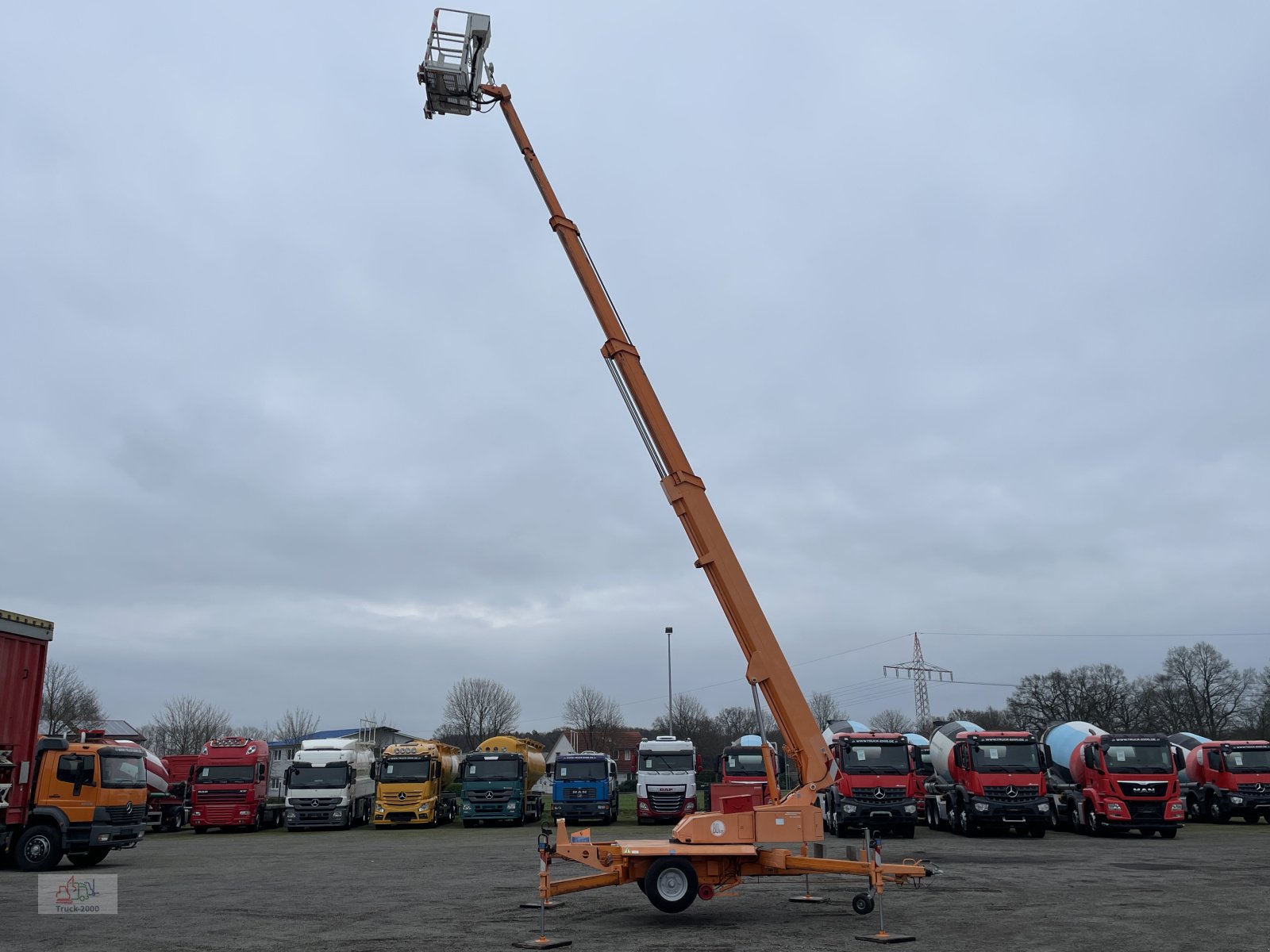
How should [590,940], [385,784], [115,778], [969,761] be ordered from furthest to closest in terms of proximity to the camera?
[385,784]
[969,761]
[115,778]
[590,940]

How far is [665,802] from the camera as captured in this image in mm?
30641

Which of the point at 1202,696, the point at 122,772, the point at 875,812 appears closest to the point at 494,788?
the point at 122,772

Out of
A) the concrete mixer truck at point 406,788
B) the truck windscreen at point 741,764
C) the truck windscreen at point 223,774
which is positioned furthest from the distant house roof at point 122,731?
the truck windscreen at point 741,764

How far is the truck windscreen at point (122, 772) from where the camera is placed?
69.1 ft

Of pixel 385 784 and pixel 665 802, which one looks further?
pixel 385 784

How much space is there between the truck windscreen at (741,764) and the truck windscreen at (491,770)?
26.9 ft

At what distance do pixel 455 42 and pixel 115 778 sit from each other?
17255 millimetres

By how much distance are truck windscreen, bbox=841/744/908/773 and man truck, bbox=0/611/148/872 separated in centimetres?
1698

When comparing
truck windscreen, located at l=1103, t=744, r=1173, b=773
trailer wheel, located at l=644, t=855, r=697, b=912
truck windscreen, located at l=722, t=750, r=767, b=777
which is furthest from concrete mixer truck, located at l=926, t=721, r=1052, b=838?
trailer wheel, located at l=644, t=855, r=697, b=912

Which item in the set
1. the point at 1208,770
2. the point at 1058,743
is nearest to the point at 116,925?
the point at 1058,743

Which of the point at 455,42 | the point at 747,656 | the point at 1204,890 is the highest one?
the point at 455,42

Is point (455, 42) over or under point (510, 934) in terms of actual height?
over

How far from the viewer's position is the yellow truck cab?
2000 centimetres

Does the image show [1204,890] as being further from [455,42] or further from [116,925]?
[455,42]
